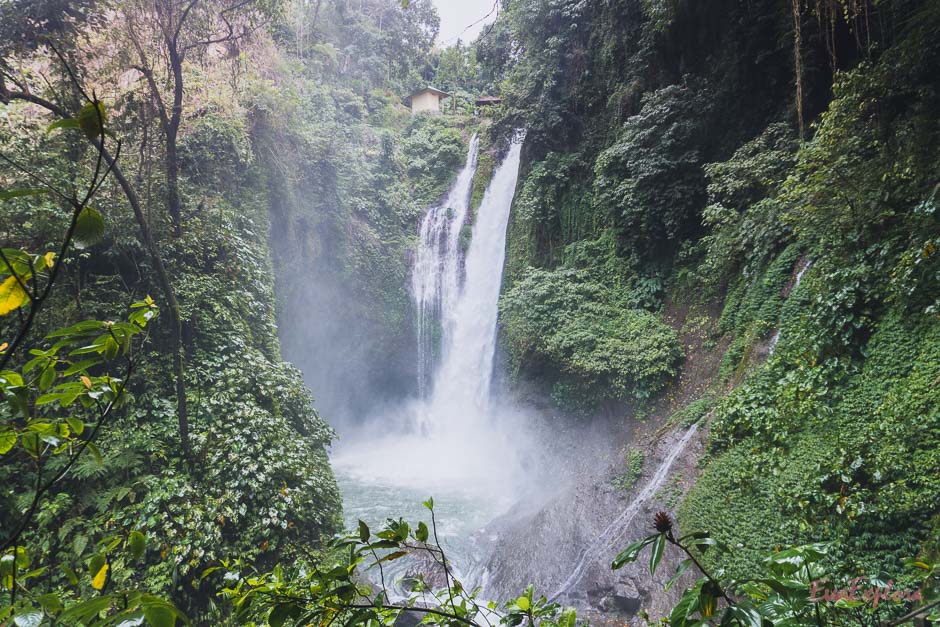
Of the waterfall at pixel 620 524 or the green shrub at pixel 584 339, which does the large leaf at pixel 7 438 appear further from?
the green shrub at pixel 584 339

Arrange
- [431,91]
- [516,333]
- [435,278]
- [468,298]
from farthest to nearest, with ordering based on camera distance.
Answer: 1. [431,91]
2. [435,278]
3. [468,298]
4. [516,333]

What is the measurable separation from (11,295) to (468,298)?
525 inches

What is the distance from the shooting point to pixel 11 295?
841mm

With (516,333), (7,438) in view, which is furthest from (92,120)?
(516,333)

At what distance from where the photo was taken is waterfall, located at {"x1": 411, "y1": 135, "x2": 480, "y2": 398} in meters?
14.7

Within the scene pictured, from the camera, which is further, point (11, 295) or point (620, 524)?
point (620, 524)

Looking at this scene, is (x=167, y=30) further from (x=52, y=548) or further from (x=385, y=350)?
(x=385, y=350)

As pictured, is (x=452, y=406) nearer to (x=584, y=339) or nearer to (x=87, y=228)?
(x=584, y=339)

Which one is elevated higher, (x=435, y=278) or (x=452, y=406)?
(x=435, y=278)

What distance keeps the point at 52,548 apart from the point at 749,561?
6.58 metres

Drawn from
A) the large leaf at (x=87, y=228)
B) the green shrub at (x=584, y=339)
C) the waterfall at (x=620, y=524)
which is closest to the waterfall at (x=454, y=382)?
the green shrub at (x=584, y=339)

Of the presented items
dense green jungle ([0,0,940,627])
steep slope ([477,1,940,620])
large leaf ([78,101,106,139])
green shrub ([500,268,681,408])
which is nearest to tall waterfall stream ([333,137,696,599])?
dense green jungle ([0,0,940,627])

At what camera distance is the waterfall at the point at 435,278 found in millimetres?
14651

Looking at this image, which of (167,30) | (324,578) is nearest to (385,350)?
(167,30)
